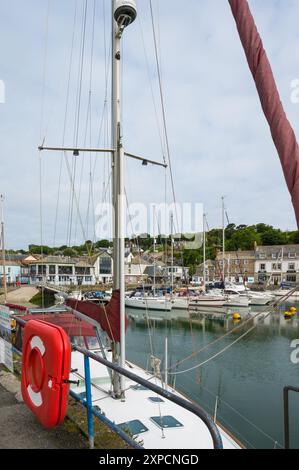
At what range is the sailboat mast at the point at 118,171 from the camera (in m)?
6.29

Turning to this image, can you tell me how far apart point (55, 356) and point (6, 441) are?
111cm

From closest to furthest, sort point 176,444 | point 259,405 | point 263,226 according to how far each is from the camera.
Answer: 1. point 176,444
2. point 259,405
3. point 263,226

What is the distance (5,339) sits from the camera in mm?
5848

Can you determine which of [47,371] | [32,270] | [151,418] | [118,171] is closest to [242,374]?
[151,418]

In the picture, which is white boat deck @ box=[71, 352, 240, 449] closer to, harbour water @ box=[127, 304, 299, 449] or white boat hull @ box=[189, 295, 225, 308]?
harbour water @ box=[127, 304, 299, 449]

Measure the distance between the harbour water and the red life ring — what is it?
8.45 feet

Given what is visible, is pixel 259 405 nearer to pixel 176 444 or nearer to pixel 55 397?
pixel 176 444

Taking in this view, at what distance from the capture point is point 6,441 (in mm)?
3436

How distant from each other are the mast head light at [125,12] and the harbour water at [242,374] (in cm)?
561

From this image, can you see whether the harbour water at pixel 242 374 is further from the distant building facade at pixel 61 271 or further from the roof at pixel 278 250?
the roof at pixel 278 250

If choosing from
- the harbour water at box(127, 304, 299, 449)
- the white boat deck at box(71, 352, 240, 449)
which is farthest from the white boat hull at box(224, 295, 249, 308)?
the white boat deck at box(71, 352, 240, 449)

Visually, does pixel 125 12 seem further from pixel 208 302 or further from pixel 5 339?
pixel 208 302

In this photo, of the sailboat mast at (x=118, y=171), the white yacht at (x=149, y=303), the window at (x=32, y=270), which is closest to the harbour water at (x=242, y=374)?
the sailboat mast at (x=118, y=171)
